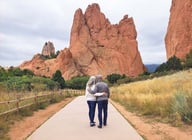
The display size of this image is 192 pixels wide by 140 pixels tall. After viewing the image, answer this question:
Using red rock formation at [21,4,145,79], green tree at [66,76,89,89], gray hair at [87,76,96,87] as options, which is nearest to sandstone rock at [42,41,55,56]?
red rock formation at [21,4,145,79]

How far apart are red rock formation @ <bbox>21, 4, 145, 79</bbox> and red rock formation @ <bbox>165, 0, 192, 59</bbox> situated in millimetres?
16093

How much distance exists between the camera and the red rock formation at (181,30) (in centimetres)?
11012

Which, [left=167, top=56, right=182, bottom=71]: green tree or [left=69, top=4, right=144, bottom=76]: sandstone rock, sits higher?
[left=69, top=4, right=144, bottom=76]: sandstone rock

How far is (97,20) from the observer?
13088cm

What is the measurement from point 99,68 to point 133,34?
1908cm

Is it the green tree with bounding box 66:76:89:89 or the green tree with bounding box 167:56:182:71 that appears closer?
the green tree with bounding box 167:56:182:71

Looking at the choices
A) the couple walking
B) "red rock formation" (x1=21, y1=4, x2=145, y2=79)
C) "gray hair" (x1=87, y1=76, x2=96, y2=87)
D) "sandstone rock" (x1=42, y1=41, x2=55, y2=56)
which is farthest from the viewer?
"sandstone rock" (x1=42, y1=41, x2=55, y2=56)

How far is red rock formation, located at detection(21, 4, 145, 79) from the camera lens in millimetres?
123125

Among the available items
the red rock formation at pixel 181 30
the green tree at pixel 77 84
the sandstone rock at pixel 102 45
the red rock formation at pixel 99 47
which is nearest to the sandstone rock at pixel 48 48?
the red rock formation at pixel 99 47

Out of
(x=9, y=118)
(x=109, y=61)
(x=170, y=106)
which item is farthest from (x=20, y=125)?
(x=109, y=61)

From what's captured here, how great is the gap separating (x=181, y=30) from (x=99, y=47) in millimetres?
31142

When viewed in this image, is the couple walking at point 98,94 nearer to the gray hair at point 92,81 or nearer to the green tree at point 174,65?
the gray hair at point 92,81

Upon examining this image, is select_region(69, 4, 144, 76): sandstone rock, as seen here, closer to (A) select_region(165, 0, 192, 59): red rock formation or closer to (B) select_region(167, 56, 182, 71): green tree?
(A) select_region(165, 0, 192, 59): red rock formation

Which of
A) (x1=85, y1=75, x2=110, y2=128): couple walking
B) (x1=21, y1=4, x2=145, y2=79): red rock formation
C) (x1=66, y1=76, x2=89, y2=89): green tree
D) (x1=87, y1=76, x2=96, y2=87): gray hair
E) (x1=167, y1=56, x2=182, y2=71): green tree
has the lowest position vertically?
(x1=85, y1=75, x2=110, y2=128): couple walking
